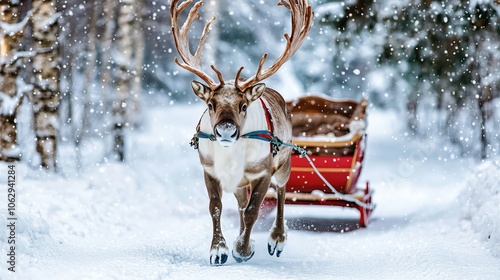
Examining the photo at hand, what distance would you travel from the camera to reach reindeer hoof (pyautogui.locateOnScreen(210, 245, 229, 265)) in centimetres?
654

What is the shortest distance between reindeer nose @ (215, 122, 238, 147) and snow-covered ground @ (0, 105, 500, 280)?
107 cm

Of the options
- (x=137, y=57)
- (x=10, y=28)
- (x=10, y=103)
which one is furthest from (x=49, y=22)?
(x=137, y=57)

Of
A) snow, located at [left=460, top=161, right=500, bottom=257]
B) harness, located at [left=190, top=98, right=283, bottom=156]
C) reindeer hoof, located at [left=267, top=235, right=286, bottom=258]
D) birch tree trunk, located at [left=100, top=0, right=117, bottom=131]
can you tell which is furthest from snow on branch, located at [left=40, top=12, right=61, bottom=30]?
snow, located at [left=460, top=161, right=500, bottom=257]

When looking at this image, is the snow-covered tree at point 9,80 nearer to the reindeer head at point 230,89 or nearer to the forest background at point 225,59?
the forest background at point 225,59

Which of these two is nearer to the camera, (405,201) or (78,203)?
(78,203)

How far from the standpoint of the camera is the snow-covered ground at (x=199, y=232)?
20.4 ft

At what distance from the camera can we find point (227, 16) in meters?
22.8

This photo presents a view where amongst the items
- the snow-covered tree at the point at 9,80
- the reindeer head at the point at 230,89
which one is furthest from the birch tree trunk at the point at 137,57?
the reindeer head at the point at 230,89

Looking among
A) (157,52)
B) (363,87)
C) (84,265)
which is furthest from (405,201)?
(363,87)

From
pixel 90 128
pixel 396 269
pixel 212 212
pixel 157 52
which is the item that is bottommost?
pixel 396 269

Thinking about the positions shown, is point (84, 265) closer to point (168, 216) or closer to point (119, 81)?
point (168, 216)

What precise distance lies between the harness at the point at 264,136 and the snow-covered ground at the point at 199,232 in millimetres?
1061

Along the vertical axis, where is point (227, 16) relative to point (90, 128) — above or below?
above

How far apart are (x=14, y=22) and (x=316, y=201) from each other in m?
4.76
